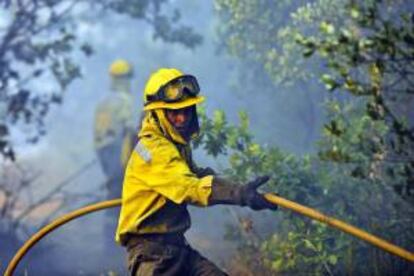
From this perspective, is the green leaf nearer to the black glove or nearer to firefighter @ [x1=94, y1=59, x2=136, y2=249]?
the black glove

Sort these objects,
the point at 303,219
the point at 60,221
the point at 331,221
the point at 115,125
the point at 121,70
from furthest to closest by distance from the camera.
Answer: the point at 121,70 < the point at 115,125 < the point at 303,219 < the point at 60,221 < the point at 331,221

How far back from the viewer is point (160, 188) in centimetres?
533

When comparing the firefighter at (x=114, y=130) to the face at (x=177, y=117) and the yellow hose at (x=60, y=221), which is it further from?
the face at (x=177, y=117)

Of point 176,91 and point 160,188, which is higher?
point 176,91

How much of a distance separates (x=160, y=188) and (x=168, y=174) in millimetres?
119

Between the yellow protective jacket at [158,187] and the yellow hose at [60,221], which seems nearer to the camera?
the yellow protective jacket at [158,187]

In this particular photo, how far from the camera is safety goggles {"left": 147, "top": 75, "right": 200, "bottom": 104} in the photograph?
5559 millimetres

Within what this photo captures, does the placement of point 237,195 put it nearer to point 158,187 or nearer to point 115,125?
point 158,187

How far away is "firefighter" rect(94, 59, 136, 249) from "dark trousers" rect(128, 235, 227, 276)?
5737 millimetres

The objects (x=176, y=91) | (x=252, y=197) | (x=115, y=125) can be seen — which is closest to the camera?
(x=252, y=197)

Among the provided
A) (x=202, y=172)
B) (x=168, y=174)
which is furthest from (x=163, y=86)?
(x=202, y=172)

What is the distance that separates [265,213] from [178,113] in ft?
16.6

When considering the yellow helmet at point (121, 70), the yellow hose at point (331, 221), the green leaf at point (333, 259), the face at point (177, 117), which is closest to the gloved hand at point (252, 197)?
the yellow hose at point (331, 221)

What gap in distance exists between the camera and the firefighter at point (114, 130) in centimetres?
1159
